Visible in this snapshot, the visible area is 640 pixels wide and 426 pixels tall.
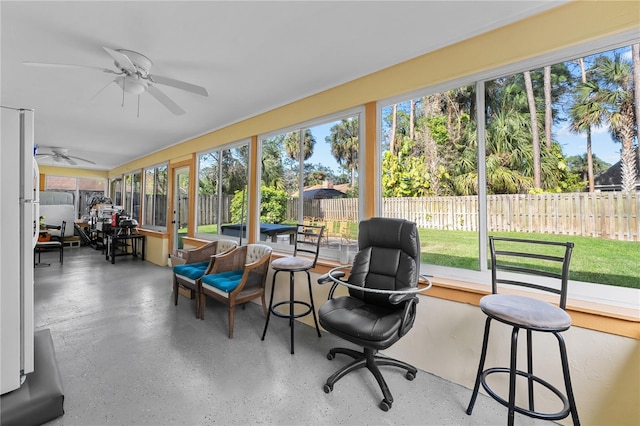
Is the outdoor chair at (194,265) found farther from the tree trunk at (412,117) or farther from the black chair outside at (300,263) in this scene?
the tree trunk at (412,117)

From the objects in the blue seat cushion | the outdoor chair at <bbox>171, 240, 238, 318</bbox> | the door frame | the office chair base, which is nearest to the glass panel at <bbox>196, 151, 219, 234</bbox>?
the door frame

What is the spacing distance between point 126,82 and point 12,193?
4.50 feet

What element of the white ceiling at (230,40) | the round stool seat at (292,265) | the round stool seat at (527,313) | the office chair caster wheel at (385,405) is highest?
the white ceiling at (230,40)

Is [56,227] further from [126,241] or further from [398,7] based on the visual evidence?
[398,7]

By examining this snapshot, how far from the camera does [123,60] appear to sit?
2.04 metres

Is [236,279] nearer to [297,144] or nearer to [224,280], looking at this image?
[224,280]

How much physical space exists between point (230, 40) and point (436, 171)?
2.07m

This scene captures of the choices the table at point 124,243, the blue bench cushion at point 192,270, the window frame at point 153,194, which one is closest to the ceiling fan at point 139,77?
the blue bench cushion at point 192,270

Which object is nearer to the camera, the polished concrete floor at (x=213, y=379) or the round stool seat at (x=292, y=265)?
the polished concrete floor at (x=213, y=379)

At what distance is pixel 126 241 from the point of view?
7043 mm

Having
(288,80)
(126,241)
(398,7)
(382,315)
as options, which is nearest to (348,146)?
(288,80)

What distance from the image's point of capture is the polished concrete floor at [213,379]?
65.8 inches

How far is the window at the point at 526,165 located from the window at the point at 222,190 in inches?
98.4

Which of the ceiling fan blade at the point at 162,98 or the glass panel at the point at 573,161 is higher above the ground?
the ceiling fan blade at the point at 162,98
